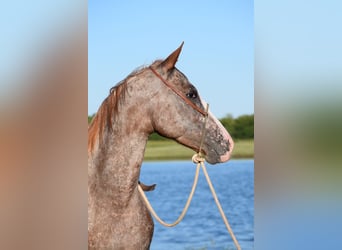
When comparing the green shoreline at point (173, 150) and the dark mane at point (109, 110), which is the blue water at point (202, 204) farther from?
the dark mane at point (109, 110)

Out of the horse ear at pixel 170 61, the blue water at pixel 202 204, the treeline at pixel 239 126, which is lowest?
the blue water at pixel 202 204

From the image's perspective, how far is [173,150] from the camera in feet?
5.61

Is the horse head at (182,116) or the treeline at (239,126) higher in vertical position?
the horse head at (182,116)

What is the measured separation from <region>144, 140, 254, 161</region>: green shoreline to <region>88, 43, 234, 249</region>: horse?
12 cm

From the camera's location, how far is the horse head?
4.85 ft

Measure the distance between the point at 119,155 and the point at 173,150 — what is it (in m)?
0.27

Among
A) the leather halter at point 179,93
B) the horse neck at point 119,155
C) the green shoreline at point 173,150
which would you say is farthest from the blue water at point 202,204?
the leather halter at point 179,93

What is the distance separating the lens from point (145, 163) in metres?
1.64

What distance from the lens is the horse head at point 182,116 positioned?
4.85ft

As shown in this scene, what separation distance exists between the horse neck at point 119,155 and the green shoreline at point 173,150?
14 centimetres

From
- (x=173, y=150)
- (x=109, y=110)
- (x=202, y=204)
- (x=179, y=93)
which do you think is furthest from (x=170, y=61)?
(x=202, y=204)
